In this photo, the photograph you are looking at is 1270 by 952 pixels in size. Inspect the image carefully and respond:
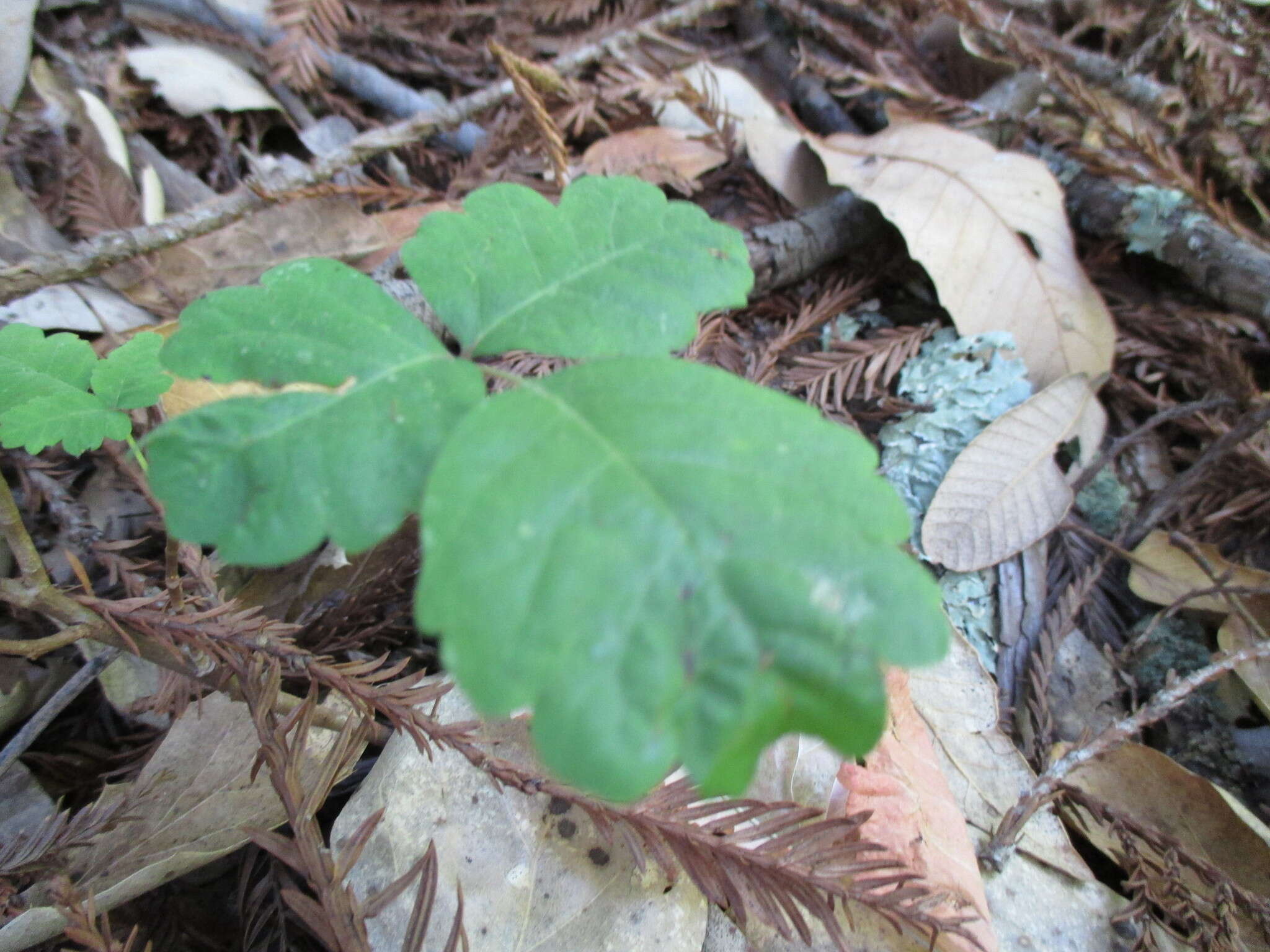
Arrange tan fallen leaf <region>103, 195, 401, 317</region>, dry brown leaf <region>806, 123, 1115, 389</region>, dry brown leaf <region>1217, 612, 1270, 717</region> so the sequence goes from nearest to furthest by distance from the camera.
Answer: dry brown leaf <region>1217, 612, 1270, 717</region> < tan fallen leaf <region>103, 195, 401, 317</region> < dry brown leaf <region>806, 123, 1115, 389</region>

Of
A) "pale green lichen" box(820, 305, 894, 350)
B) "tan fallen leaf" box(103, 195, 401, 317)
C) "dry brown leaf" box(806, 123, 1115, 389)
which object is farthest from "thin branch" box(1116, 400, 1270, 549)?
"tan fallen leaf" box(103, 195, 401, 317)

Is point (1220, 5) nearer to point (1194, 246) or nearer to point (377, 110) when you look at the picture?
point (1194, 246)

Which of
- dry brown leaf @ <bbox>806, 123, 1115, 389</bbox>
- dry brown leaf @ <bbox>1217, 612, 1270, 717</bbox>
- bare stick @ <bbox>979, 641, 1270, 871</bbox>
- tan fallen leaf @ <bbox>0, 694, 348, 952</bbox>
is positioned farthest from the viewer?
dry brown leaf @ <bbox>806, 123, 1115, 389</bbox>

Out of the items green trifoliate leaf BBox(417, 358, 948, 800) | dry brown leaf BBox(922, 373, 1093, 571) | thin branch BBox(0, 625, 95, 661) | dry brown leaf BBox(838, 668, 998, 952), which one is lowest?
dry brown leaf BBox(838, 668, 998, 952)

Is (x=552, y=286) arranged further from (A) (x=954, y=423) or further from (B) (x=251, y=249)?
(B) (x=251, y=249)

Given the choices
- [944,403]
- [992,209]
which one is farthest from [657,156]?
[944,403]

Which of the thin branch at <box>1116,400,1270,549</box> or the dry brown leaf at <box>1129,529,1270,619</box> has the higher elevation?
the thin branch at <box>1116,400,1270,549</box>

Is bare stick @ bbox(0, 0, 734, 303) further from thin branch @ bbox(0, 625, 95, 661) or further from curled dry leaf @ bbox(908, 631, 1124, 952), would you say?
curled dry leaf @ bbox(908, 631, 1124, 952)
